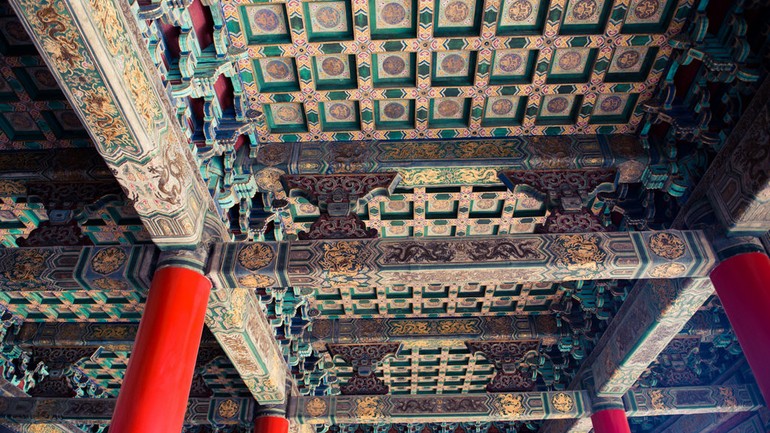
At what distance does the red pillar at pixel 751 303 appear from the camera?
16.9 ft

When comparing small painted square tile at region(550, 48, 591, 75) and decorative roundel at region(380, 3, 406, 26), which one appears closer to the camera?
decorative roundel at region(380, 3, 406, 26)

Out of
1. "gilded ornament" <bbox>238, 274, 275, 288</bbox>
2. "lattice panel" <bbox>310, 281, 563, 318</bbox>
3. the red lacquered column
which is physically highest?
"lattice panel" <bbox>310, 281, 563, 318</bbox>

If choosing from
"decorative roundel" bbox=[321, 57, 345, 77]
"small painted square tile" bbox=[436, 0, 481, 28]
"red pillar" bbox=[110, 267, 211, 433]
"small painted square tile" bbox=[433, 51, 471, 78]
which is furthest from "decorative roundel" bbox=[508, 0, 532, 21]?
"red pillar" bbox=[110, 267, 211, 433]

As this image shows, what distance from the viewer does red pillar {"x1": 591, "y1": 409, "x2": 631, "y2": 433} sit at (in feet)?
29.7

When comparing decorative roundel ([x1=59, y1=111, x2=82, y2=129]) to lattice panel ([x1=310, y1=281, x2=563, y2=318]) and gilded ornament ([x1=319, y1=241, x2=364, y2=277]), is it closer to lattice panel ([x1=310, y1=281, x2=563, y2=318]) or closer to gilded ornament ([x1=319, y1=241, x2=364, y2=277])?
gilded ornament ([x1=319, y1=241, x2=364, y2=277])

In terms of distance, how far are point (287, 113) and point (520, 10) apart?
2735 millimetres

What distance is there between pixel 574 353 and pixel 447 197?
4.26 metres

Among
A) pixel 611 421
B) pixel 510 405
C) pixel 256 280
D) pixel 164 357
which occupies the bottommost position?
pixel 164 357

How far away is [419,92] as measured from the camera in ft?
20.0

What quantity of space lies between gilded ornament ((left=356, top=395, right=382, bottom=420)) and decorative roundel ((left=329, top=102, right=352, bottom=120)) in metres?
5.79

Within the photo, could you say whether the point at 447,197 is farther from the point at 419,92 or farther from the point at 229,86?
the point at 229,86

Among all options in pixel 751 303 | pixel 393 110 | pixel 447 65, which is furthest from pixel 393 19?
pixel 751 303

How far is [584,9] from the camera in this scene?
5422 millimetres

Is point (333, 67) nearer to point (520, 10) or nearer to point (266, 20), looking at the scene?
point (266, 20)
